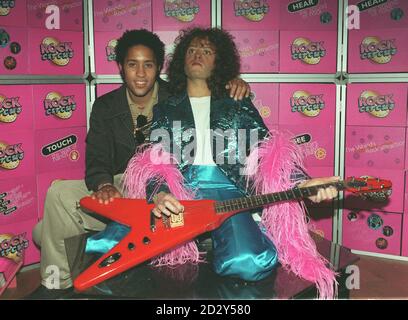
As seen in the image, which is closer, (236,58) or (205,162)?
(205,162)

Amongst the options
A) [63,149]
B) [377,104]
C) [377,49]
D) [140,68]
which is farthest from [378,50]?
[63,149]

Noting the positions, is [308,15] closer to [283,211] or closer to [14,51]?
[283,211]

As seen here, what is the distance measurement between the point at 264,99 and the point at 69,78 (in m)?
1.09

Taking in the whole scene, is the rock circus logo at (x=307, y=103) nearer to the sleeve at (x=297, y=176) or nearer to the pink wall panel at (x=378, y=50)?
the pink wall panel at (x=378, y=50)

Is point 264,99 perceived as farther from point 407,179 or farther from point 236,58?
point 407,179

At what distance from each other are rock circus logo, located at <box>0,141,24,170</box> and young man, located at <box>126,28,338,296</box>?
799 millimetres

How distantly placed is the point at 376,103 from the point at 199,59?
1145mm

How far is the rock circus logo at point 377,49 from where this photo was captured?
2.61 m

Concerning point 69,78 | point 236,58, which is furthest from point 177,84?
point 69,78

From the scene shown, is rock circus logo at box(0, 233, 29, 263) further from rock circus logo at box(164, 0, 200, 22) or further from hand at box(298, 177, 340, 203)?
hand at box(298, 177, 340, 203)

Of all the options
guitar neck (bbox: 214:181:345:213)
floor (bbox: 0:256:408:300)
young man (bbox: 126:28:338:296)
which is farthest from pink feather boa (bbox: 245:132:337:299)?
floor (bbox: 0:256:408:300)

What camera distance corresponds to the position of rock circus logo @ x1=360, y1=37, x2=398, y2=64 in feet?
8.55
